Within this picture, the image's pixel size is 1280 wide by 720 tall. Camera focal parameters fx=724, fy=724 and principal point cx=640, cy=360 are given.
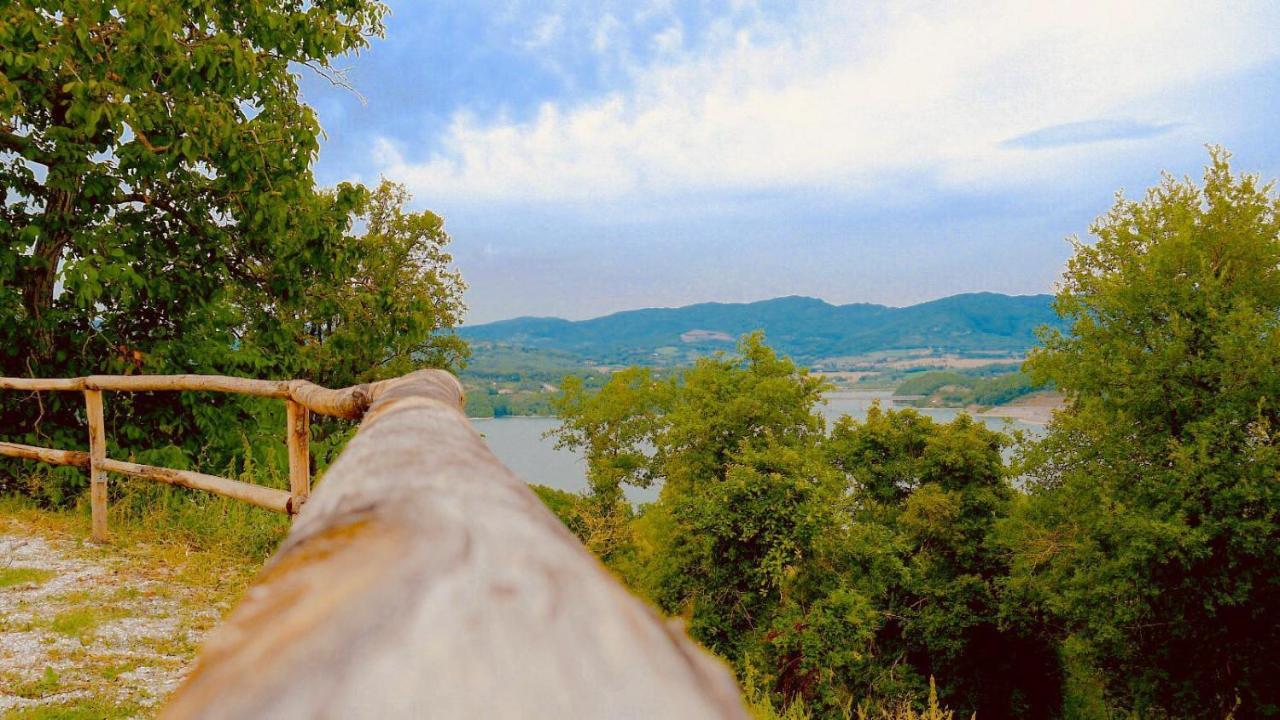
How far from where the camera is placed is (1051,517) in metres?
21.9

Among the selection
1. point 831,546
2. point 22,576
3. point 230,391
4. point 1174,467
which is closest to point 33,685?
point 230,391

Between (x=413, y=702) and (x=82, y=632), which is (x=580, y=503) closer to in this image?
(x=82, y=632)

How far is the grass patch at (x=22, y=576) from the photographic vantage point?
4387mm

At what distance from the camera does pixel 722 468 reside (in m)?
27.4

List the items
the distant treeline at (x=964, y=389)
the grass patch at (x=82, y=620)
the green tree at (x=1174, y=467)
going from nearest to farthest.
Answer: the grass patch at (x=82, y=620), the green tree at (x=1174, y=467), the distant treeline at (x=964, y=389)

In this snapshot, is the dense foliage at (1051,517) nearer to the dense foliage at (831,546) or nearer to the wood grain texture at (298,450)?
the dense foliage at (831,546)

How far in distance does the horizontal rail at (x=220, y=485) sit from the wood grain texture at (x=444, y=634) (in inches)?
147

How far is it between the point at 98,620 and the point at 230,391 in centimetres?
134

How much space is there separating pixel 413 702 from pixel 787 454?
23.9m

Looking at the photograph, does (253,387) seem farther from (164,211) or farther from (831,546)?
(831,546)

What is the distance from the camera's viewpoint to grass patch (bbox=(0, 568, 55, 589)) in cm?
439

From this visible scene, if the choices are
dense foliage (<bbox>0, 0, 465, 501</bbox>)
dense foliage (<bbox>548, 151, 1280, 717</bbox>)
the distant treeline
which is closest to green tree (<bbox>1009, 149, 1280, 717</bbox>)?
dense foliage (<bbox>548, 151, 1280, 717</bbox>)

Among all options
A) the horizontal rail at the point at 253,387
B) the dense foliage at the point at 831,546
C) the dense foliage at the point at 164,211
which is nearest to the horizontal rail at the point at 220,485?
the horizontal rail at the point at 253,387

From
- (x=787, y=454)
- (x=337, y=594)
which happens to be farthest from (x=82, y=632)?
(x=787, y=454)
